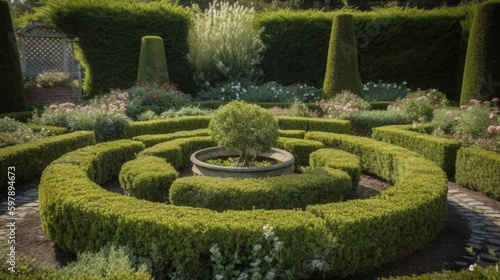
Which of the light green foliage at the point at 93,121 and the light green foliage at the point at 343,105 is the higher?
the light green foliage at the point at 343,105

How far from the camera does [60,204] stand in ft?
14.8

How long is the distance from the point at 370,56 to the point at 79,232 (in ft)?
52.9

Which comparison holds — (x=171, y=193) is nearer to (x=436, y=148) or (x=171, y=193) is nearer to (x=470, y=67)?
(x=436, y=148)

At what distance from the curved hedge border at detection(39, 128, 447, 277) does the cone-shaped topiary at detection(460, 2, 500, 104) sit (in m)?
7.58

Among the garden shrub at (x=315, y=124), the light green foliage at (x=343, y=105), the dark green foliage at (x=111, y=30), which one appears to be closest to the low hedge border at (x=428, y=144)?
the garden shrub at (x=315, y=124)

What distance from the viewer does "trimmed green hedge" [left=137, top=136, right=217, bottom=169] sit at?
7.61 m

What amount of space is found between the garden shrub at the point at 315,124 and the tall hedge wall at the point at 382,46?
320 inches

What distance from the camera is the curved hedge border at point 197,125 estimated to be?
32.4ft

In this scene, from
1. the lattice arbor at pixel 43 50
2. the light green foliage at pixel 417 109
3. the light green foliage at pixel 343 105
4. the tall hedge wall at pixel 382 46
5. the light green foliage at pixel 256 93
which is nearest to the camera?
the light green foliage at pixel 417 109

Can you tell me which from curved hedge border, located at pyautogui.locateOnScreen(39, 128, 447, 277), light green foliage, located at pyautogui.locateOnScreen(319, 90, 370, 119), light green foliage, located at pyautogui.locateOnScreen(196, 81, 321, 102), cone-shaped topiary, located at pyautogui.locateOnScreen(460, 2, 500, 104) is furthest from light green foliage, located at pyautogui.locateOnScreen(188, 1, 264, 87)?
curved hedge border, located at pyautogui.locateOnScreen(39, 128, 447, 277)

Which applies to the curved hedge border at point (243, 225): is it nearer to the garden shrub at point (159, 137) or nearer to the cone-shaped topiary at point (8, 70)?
the garden shrub at point (159, 137)

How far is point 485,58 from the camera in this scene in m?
11.4

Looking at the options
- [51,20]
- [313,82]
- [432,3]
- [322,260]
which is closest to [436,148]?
[322,260]

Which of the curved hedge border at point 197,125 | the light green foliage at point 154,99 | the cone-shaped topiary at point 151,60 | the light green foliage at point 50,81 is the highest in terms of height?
the cone-shaped topiary at point 151,60
